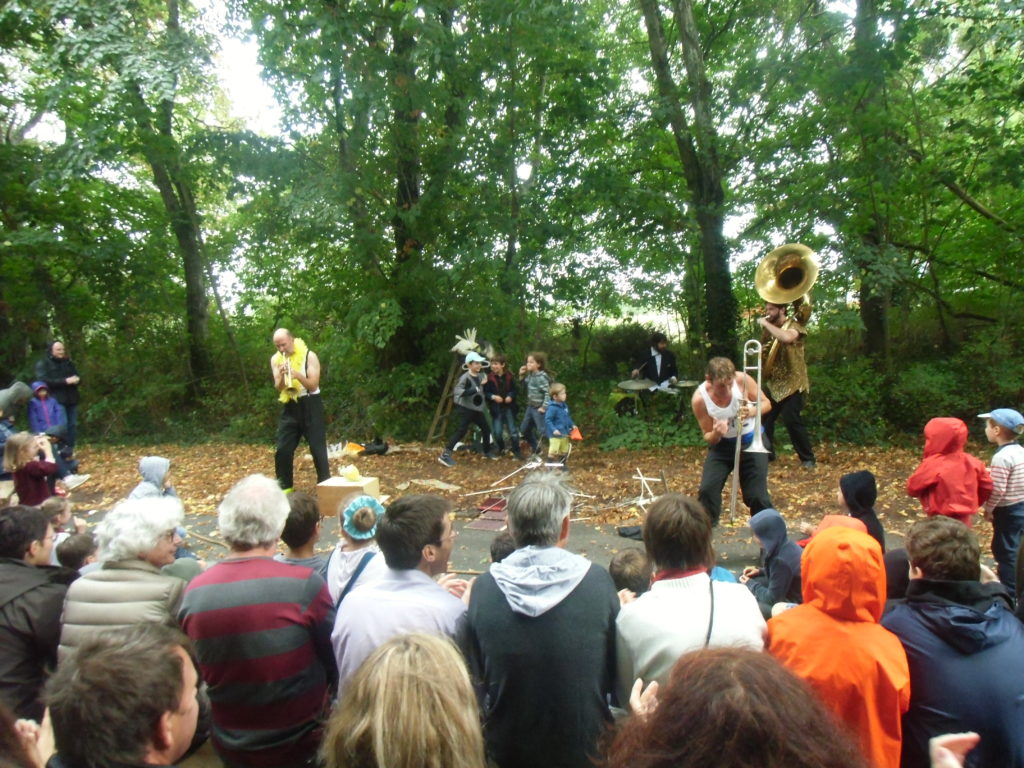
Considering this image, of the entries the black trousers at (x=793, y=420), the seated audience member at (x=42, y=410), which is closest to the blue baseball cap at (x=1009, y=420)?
the black trousers at (x=793, y=420)

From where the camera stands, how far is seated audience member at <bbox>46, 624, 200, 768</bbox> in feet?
4.81

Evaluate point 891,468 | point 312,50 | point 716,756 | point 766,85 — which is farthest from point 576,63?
point 716,756

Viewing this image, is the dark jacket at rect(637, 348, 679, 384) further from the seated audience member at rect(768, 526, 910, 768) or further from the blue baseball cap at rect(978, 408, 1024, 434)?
the seated audience member at rect(768, 526, 910, 768)

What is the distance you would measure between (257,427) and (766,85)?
1102 centimetres

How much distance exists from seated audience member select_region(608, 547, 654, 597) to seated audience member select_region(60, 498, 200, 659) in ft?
6.08

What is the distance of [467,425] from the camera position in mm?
10148

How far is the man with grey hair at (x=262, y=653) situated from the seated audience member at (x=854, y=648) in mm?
1612

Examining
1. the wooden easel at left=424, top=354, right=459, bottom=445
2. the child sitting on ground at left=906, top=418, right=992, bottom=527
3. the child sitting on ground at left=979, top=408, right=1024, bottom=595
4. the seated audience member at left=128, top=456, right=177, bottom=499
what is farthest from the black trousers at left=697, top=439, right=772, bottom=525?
the wooden easel at left=424, top=354, right=459, bottom=445

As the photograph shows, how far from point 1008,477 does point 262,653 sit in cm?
450

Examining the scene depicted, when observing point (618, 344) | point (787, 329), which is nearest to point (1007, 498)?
point (787, 329)

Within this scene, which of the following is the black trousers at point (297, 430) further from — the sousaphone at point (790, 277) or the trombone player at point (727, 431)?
the sousaphone at point (790, 277)

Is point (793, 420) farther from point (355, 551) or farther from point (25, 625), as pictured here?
point (25, 625)

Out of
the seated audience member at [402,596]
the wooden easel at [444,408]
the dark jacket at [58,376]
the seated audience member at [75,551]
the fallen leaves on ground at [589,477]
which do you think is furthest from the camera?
the wooden easel at [444,408]

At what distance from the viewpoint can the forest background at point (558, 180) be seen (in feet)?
31.2
